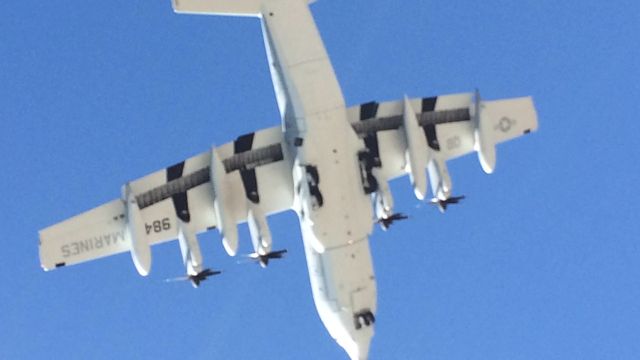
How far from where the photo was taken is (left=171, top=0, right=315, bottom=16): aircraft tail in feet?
178

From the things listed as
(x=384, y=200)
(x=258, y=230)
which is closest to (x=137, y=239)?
(x=258, y=230)

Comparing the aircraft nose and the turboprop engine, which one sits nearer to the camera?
the turboprop engine

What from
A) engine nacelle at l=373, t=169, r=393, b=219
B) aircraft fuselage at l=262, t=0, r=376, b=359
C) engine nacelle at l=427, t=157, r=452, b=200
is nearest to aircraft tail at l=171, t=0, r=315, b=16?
aircraft fuselage at l=262, t=0, r=376, b=359

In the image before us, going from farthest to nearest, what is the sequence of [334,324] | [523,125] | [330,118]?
[523,125], [334,324], [330,118]

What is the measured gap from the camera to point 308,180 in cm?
5381

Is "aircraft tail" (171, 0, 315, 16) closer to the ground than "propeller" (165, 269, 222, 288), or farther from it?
farther from it

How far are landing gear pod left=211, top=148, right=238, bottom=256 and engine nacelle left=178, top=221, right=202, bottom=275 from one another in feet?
4.42

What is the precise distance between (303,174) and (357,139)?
2.85 metres

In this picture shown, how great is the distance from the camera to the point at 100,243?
55.7 metres

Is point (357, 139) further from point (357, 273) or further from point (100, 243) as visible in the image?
point (100, 243)

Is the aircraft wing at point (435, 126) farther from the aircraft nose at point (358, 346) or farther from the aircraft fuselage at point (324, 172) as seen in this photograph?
the aircraft nose at point (358, 346)

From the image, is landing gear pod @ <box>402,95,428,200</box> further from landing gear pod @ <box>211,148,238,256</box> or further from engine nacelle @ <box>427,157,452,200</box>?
landing gear pod @ <box>211,148,238,256</box>

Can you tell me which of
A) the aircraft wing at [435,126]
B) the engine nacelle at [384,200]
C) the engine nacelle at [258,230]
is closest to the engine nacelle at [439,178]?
the aircraft wing at [435,126]

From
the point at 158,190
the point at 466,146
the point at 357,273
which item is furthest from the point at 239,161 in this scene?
the point at 466,146
